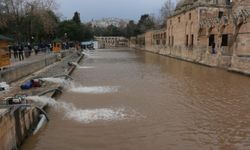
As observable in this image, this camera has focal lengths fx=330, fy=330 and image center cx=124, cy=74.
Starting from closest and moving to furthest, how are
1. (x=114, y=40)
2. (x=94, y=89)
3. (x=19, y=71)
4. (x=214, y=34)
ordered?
(x=94, y=89)
(x=19, y=71)
(x=214, y=34)
(x=114, y=40)

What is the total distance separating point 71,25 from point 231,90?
6809 cm

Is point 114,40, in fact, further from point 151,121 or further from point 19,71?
point 151,121

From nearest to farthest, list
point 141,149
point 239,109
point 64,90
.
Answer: point 141,149 < point 239,109 < point 64,90

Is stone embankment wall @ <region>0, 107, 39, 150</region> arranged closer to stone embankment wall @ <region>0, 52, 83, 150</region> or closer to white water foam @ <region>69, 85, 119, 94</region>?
stone embankment wall @ <region>0, 52, 83, 150</region>

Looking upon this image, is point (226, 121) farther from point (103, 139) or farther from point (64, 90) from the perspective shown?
point (64, 90)

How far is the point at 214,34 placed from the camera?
3809 cm

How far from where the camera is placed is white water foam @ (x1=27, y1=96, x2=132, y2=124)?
11602mm

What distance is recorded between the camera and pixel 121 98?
15414 mm

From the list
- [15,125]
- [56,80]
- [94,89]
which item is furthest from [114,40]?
[15,125]

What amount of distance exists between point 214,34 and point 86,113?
29000 mm

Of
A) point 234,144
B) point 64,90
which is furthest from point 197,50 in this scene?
point 234,144

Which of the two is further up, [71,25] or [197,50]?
[71,25]

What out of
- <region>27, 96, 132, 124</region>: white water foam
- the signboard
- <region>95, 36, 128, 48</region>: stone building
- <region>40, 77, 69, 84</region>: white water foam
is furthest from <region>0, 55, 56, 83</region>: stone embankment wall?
<region>95, 36, 128, 48</region>: stone building

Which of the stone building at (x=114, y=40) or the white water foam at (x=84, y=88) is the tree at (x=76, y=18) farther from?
the white water foam at (x=84, y=88)
